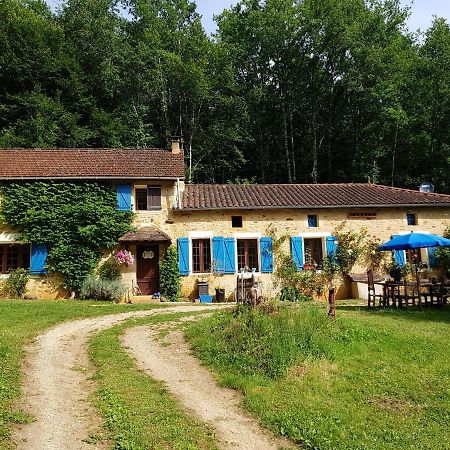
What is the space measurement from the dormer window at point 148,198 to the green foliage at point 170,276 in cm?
188

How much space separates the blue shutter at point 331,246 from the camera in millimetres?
16438

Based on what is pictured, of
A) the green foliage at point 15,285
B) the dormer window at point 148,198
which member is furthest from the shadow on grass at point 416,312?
the green foliage at point 15,285

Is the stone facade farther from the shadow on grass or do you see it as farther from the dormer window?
the shadow on grass

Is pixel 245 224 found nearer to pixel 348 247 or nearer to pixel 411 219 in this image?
pixel 348 247

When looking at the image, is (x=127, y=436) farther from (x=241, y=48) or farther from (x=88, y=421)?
(x=241, y=48)

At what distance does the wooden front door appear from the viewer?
638 inches

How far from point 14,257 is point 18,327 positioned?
731 cm

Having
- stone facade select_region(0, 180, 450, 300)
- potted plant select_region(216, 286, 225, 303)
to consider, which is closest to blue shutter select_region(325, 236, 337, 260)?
stone facade select_region(0, 180, 450, 300)

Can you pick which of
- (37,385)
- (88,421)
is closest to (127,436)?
(88,421)

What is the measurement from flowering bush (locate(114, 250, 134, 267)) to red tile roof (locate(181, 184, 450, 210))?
275cm

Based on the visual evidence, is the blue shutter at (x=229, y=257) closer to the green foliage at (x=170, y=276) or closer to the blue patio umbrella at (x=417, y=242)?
the green foliage at (x=170, y=276)

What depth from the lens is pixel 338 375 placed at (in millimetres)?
6250

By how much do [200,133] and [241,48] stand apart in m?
6.93

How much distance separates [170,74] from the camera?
26.7 metres
